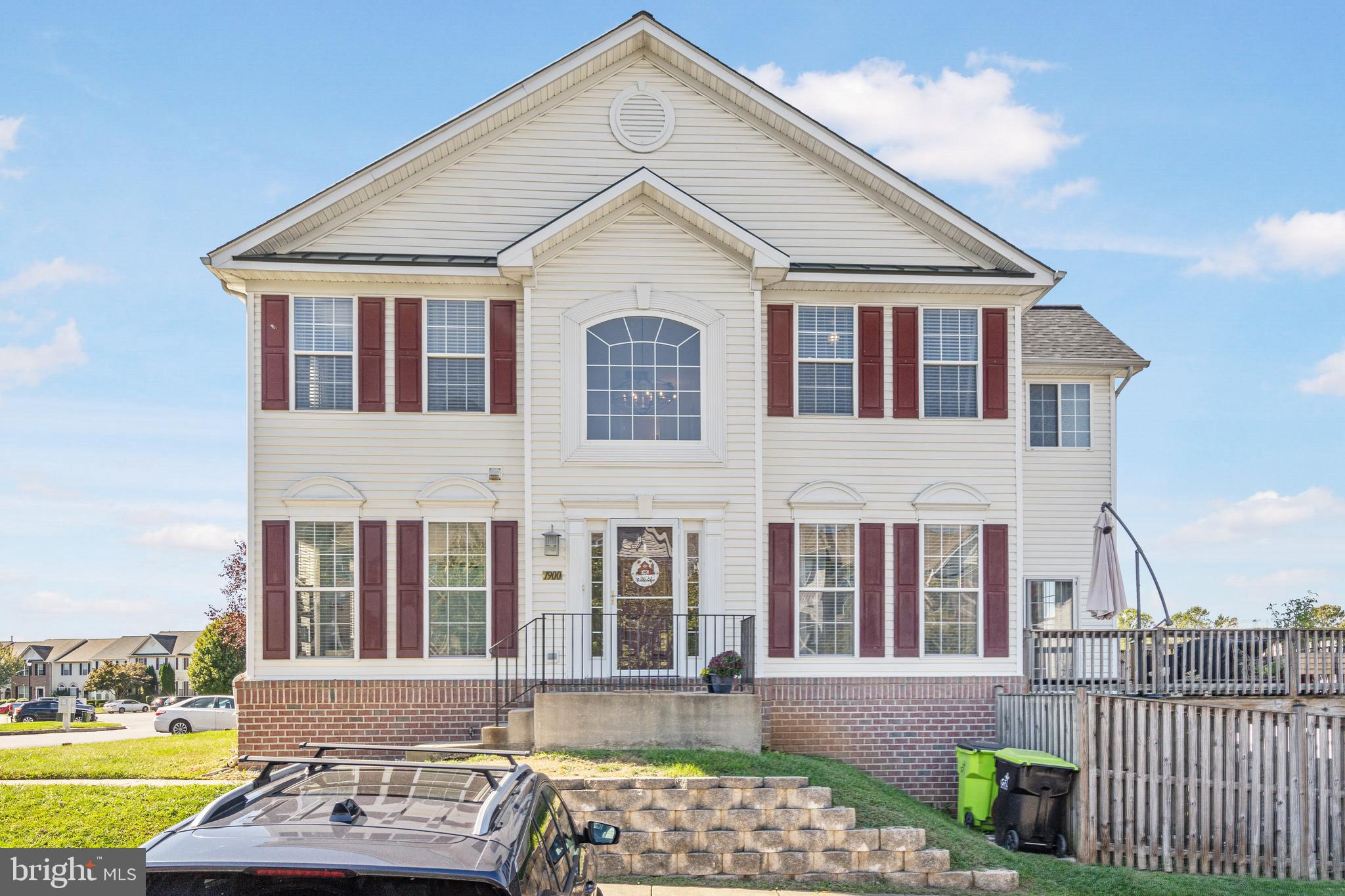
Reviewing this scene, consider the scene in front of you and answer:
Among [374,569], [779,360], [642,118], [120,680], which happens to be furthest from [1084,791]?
[120,680]

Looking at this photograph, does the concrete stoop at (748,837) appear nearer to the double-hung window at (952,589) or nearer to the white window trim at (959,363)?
the double-hung window at (952,589)

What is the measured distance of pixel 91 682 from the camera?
239ft

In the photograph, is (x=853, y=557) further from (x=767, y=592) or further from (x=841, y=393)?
(x=841, y=393)

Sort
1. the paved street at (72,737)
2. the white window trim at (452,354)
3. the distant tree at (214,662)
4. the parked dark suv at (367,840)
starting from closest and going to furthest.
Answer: the parked dark suv at (367,840)
the white window trim at (452,354)
the paved street at (72,737)
the distant tree at (214,662)

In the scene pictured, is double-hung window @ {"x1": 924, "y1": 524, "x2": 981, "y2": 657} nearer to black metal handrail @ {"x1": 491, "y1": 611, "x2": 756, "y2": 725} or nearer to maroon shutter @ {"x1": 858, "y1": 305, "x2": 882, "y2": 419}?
maroon shutter @ {"x1": 858, "y1": 305, "x2": 882, "y2": 419}

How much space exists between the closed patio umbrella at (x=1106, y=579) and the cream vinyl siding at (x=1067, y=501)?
2.10 m

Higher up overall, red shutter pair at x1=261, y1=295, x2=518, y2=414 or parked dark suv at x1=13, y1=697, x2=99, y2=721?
red shutter pair at x1=261, y1=295, x2=518, y2=414

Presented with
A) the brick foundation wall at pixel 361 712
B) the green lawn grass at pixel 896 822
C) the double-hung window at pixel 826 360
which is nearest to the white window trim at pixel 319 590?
the brick foundation wall at pixel 361 712

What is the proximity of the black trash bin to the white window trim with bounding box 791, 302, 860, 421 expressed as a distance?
513 centimetres

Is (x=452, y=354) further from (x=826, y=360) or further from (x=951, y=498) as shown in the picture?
(x=951, y=498)

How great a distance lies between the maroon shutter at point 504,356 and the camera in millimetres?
14703

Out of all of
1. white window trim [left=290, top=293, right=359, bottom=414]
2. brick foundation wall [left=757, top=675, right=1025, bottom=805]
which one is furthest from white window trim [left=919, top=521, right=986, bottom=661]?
white window trim [left=290, top=293, right=359, bottom=414]

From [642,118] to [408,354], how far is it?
4.53 meters

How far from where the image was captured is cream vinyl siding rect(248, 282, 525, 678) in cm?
1441
